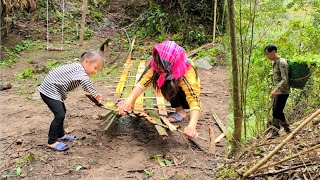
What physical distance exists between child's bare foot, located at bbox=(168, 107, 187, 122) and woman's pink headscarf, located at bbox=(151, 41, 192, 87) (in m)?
0.93

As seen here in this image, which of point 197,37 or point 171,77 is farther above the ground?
point 197,37

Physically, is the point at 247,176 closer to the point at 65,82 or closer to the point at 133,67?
the point at 65,82

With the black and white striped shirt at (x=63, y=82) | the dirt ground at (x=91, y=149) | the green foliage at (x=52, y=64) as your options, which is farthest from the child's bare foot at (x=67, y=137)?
the green foliage at (x=52, y=64)

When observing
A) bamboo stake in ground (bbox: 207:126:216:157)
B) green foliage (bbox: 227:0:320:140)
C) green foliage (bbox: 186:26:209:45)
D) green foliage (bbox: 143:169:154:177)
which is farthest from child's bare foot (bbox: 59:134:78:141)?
green foliage (bbox: 186:26:209:45)

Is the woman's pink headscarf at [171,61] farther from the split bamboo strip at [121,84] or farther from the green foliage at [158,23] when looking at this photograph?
the green foliage at [158,23]

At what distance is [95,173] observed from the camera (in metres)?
3.82

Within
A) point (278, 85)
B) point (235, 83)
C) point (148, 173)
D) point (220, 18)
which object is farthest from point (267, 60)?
point (220, 18)

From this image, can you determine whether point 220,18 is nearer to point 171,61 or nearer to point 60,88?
point 171,61

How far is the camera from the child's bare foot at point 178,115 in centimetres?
514

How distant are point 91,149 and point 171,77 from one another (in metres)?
1.29

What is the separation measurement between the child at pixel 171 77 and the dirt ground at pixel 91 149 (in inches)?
19.8

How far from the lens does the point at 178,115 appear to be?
5.21m

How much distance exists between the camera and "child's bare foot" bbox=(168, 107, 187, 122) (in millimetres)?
5143

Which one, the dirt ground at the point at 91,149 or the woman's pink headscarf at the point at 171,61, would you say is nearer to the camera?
the dirt ground at the point at 91,149
